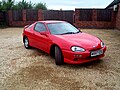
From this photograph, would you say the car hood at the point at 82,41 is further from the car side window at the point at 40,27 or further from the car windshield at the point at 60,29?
the car side window at the point at 40,27

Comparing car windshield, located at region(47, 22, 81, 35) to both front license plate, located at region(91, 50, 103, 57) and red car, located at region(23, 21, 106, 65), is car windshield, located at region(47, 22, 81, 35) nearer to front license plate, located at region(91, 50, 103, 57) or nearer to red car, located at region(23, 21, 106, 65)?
red car, located at region(23, 21, 106, 65)

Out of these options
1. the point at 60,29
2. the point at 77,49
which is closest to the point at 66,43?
the point at 77,49

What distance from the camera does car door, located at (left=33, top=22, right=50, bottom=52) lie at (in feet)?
20.8

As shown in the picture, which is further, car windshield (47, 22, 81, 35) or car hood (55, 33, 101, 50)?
car windshield (47, 22, 81, 35)

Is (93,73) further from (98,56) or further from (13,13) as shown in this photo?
(13,13)

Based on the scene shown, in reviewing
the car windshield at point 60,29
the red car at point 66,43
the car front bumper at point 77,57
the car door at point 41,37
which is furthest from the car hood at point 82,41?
the car door at point 41,37

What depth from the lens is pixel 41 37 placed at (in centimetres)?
661

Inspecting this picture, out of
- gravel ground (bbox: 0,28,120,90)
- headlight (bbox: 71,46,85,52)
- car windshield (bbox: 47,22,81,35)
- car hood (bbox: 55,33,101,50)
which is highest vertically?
car windshield (bbox: 47,22,81,35)

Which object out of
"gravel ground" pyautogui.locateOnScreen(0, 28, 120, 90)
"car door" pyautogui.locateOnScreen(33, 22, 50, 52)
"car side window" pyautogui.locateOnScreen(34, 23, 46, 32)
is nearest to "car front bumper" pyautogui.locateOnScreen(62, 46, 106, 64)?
"gravel ground" pyautogui.locateOnScreen(0, 28, 120, 90)

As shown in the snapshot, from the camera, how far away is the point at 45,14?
20266 mm

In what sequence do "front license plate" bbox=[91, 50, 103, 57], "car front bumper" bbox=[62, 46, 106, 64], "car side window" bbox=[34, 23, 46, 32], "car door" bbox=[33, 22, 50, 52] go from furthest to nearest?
"car side window" bbox=[34, 23, 46, 32]
"car door" bbox=[33, 22, 50, 52]
"front license plate" bbox=[91, 50, 103, 57]
"car front bumper" bbox=[62, 46, 106, 64]

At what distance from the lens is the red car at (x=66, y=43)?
5270 mm

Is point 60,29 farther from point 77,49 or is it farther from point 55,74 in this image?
point 55,74

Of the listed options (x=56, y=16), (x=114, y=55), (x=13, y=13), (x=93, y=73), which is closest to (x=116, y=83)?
(x=93, y=73)
